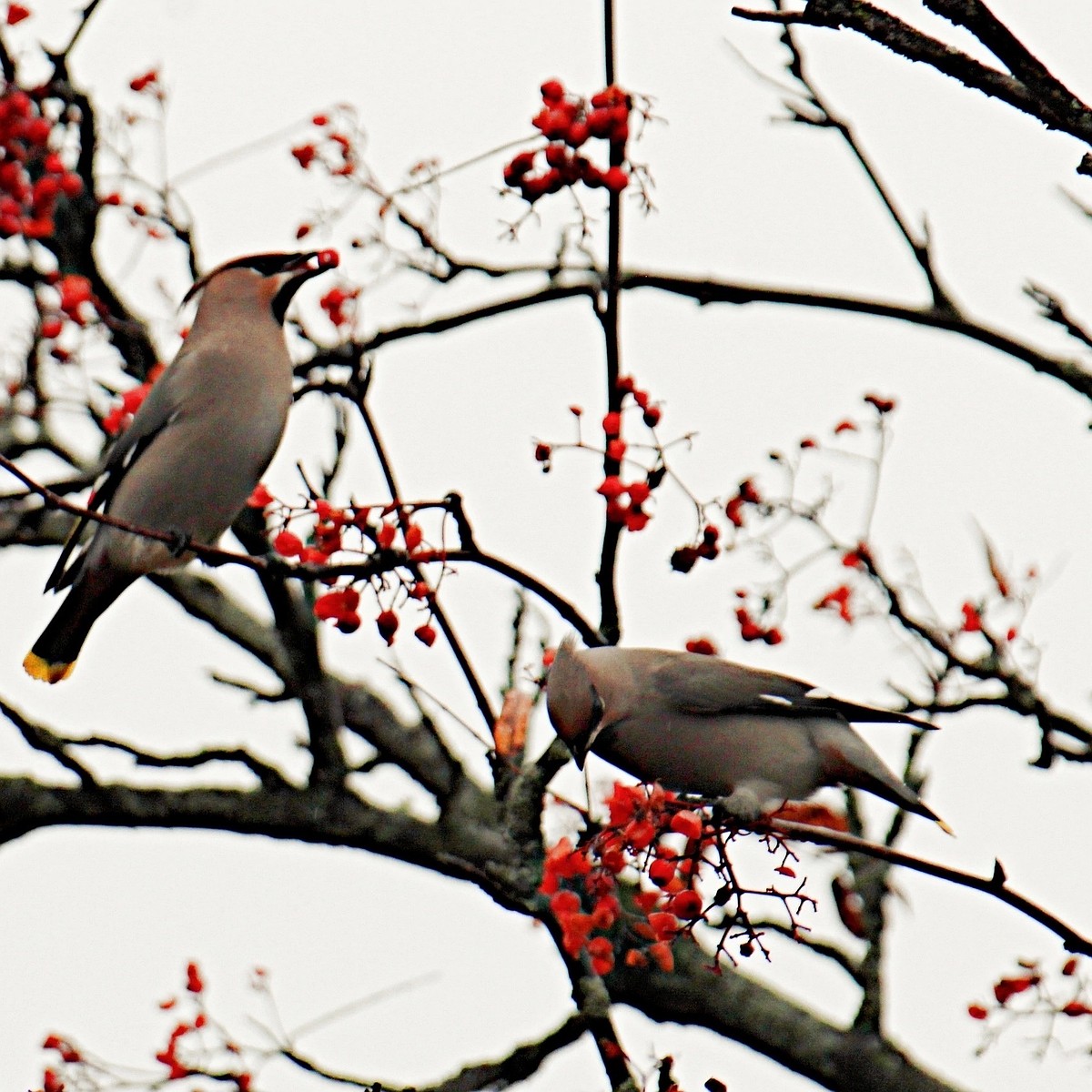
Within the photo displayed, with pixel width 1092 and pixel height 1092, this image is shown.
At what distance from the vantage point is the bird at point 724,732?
3.69 meters

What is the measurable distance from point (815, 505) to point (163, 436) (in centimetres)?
199

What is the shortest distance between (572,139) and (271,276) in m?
2.19

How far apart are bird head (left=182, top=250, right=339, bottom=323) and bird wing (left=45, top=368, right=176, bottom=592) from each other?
0.39m

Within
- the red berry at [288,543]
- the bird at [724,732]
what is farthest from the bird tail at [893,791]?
the red berry at [288,543]

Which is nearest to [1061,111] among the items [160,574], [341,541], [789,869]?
[789,869]

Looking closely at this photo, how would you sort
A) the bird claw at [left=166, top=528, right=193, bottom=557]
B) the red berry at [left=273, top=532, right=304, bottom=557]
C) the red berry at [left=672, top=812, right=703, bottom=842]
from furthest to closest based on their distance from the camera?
the red berry at [left=273, top=532, right=304, bottom=557], the bird claw at [left=166, top=528, right=193, bottom=557], the red berry at [left=672, top=812, right=703, bottom=842]

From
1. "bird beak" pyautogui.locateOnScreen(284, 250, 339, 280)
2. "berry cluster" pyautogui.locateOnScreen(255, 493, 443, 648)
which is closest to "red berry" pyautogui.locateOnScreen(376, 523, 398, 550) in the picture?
"berry cluster" pyautogui.locateOnScreen(255, 493, 443, 648)

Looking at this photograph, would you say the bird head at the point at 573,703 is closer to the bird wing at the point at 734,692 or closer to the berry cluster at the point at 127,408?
the bird wing at the point at 734,692

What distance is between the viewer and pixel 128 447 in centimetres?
490

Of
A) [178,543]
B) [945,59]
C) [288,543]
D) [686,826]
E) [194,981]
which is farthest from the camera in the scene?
[194,981]

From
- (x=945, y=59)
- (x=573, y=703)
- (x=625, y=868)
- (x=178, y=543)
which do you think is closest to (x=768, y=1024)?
(x=573, y=703)

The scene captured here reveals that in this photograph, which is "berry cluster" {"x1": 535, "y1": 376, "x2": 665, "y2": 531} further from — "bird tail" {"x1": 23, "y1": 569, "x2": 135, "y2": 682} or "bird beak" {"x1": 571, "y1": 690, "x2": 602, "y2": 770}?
"bird tail" {"x1": 23, "y1": 569, "x2": 135, "y2": 682}

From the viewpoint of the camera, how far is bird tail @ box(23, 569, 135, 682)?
486cm

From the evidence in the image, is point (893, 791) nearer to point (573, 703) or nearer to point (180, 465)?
point (573, 703)
